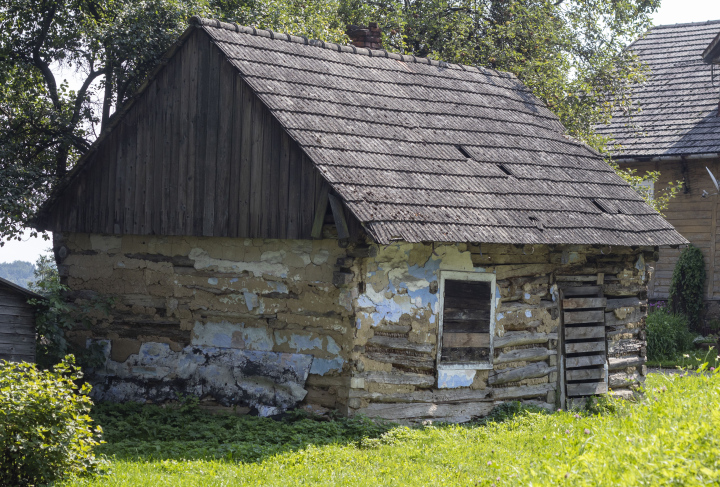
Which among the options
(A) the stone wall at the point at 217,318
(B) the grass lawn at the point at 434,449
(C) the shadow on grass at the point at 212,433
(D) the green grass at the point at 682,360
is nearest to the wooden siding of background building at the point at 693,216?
(D) the green grass at the point at 682,360

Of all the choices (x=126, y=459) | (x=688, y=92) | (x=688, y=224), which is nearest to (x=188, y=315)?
(x=126, y=459)

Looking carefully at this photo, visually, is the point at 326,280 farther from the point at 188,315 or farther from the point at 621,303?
the point at 621,303

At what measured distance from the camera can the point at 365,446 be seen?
7656 millimetres

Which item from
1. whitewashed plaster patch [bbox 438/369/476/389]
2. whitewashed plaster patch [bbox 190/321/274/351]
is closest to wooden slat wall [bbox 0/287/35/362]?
whitewashed plaster patch [bbox 190/321/274/351]

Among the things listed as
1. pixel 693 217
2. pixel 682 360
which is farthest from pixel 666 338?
pixel 693 217

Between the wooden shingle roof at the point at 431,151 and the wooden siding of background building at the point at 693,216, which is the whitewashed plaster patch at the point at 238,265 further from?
the wooden siding of background building at the point at 693,216

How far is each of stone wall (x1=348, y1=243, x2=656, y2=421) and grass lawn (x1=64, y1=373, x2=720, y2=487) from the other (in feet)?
1.79

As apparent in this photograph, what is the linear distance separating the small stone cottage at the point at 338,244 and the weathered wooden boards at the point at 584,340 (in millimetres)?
26

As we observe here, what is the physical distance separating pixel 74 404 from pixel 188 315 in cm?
328

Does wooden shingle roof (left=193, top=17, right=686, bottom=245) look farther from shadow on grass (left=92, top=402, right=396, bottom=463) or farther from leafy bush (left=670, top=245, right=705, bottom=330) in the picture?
leafy bush (left=670, top=245, right=705, bottom=330)

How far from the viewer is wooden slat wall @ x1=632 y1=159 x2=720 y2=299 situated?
1667 cm

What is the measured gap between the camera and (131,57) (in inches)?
492

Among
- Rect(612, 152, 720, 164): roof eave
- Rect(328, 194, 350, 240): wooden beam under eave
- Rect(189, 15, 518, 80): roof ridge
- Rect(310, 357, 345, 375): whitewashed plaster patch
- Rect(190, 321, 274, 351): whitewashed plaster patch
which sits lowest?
Rect(310, 357, 345, 375): whitewashed plaster patch

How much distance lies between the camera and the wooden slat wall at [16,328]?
363 inches
